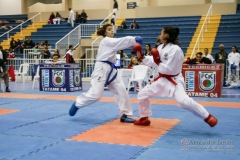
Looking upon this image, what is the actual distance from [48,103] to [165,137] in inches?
166

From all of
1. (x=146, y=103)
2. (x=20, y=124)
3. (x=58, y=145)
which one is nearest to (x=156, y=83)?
(x=146, y=103)

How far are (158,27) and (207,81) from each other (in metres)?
11.2

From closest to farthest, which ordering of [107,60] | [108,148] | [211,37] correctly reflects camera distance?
1. [108,148]
2. [107,60]
3. [211,37]

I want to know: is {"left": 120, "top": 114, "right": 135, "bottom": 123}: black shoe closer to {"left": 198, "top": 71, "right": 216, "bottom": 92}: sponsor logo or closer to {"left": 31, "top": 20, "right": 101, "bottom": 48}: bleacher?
{"left": 198, "top": 71, "right": 216, "bottom": 92}: sponsor logo

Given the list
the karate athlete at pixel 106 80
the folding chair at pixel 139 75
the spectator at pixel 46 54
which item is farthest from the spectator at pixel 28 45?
the karate athlete at pixel 106 80

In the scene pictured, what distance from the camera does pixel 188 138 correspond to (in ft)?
14.7

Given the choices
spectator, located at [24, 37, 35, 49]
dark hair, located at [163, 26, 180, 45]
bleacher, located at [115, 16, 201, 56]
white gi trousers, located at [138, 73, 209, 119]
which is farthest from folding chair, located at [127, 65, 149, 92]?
spectator, located at [24, 37, 35, 49]

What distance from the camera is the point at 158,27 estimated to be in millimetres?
20312

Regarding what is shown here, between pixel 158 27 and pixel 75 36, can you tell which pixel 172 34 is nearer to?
pixel 158 27

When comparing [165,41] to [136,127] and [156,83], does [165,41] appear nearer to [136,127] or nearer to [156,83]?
[156,83]

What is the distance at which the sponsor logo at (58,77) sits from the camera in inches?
431

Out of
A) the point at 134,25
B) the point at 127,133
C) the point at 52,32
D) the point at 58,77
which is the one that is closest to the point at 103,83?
the point at 127,133

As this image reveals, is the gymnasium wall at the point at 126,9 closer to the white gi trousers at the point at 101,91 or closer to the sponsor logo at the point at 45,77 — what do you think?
the sponsor logo at the point at 45,77

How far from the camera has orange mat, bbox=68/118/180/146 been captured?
14.2 ft
